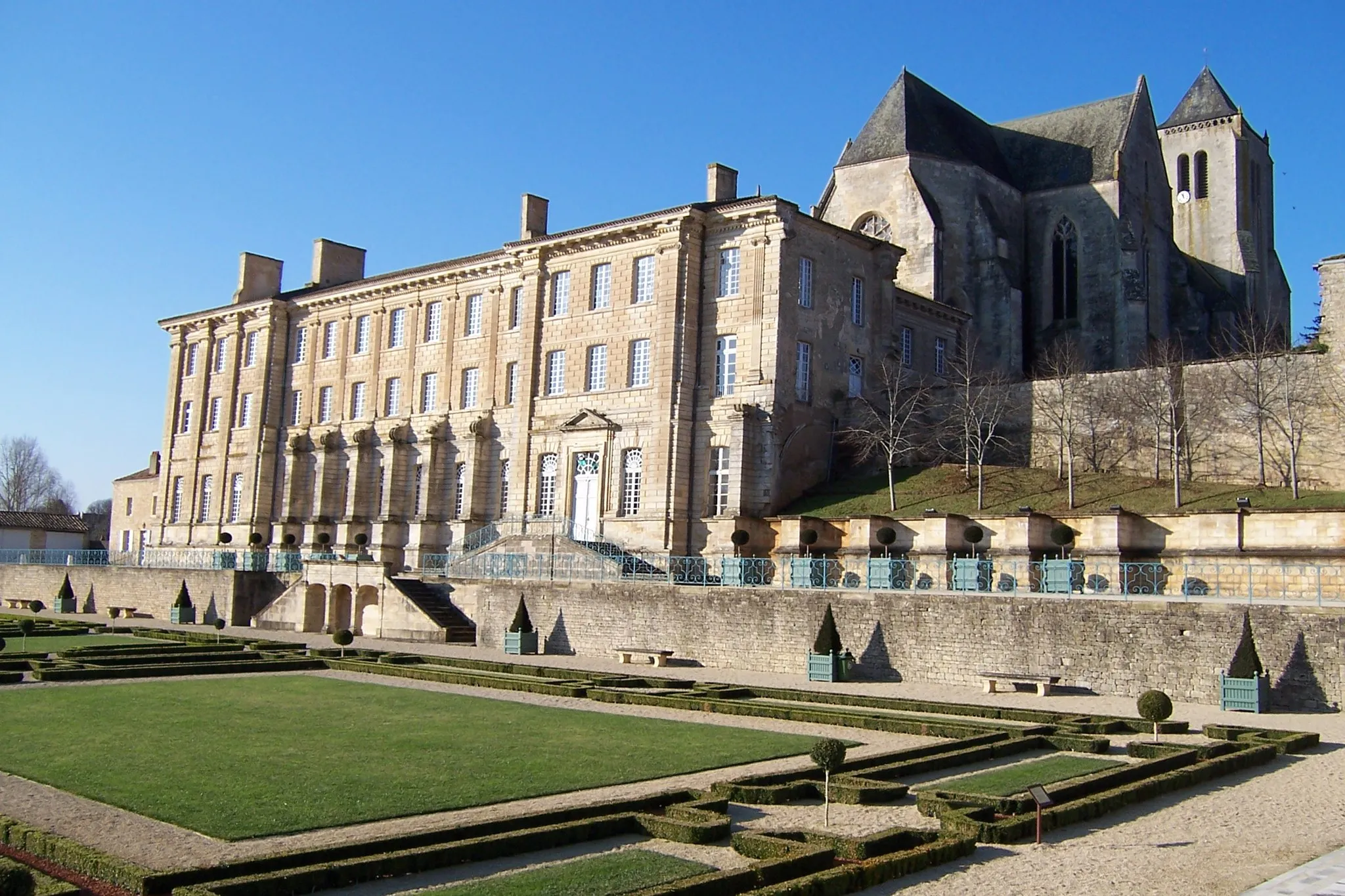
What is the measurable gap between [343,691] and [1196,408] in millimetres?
26981

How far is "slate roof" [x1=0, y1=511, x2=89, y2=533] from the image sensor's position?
67938 mm

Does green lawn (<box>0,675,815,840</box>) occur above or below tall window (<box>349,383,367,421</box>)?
below

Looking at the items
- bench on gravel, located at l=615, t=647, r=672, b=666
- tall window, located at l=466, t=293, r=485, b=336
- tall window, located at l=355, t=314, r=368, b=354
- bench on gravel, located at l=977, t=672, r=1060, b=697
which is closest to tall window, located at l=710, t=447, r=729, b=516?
bench on gravel, located at l=615, t=647, r=672, b=666

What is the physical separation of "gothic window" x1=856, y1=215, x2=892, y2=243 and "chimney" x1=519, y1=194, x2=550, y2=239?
13.8 metres

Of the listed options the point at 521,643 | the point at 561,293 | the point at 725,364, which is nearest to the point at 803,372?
the point at 725,364

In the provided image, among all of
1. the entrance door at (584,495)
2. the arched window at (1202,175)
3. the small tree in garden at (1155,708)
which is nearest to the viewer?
the small tree in garden at (1155,708)

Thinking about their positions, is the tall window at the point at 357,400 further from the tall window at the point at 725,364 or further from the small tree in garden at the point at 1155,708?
the small tree in garden at the point at 1155,708

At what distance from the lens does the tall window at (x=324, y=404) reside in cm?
5275

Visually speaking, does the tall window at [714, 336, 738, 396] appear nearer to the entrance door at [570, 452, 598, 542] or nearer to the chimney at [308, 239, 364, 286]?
the entrance door at [570, 452, 598, 542]

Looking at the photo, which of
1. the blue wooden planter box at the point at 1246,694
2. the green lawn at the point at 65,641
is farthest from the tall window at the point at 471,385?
the blue wooden planter box at the point at 1246,694

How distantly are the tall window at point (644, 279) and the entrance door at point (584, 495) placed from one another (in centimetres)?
554

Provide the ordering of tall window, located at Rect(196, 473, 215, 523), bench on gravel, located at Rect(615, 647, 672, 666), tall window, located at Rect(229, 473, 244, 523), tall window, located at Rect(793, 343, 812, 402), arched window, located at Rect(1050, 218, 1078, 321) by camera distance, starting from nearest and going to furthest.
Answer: bench on gravel, located at Rect(615, 647, 672, 666) → tall window, located at Rect(793, 343, 812, 402) → arched window, located at Rect(1050, 218, 1078, 321) → tall window, located at Rect(229, 473, 244, 523) → tall window, located at Rect(196, 473, 215, 523)

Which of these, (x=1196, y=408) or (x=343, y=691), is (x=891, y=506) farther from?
(x=343, y=691)

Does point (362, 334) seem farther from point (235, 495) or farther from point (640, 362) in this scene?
point (640, 362)
